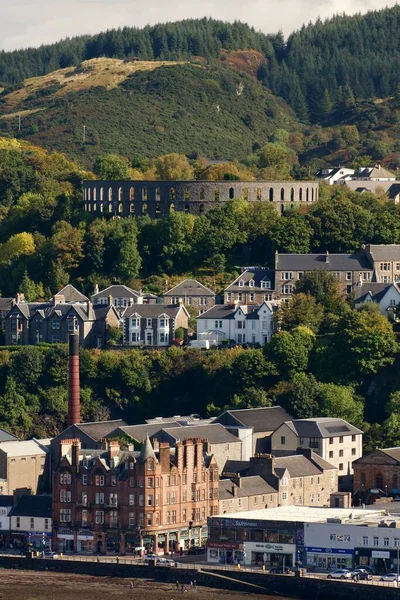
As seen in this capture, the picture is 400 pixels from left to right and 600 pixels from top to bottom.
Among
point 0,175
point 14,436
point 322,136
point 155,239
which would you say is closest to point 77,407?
point 14,436

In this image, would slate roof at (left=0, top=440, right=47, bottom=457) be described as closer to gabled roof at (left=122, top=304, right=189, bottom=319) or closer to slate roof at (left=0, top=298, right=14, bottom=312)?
gabled roof at (left=122, top=304, right=189, bottom=319)

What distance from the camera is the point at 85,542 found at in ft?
336

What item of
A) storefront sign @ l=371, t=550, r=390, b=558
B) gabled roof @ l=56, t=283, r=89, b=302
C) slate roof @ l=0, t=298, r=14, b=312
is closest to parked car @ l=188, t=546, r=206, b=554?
storefront sign @ l=371, t=550, r=390, b=558

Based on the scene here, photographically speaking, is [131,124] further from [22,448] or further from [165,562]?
[165,562]

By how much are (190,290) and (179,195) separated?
1370cm

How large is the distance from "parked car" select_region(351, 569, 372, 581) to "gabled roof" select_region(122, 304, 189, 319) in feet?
122

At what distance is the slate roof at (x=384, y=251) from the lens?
133750 mm

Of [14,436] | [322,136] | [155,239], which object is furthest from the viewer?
[322,136]

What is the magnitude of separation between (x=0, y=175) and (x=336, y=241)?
3094 cm

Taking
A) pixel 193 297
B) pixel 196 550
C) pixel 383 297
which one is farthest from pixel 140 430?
pixel 383 297

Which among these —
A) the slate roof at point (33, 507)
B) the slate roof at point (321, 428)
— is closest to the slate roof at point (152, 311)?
the slate roof at point (321, 428)

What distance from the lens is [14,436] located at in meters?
118

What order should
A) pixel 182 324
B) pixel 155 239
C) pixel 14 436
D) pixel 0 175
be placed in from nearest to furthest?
pixel 14 436 → pixel 182 324 → pixel 155 239 → pixel 0 175

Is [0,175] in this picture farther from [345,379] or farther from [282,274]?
[345,379]
